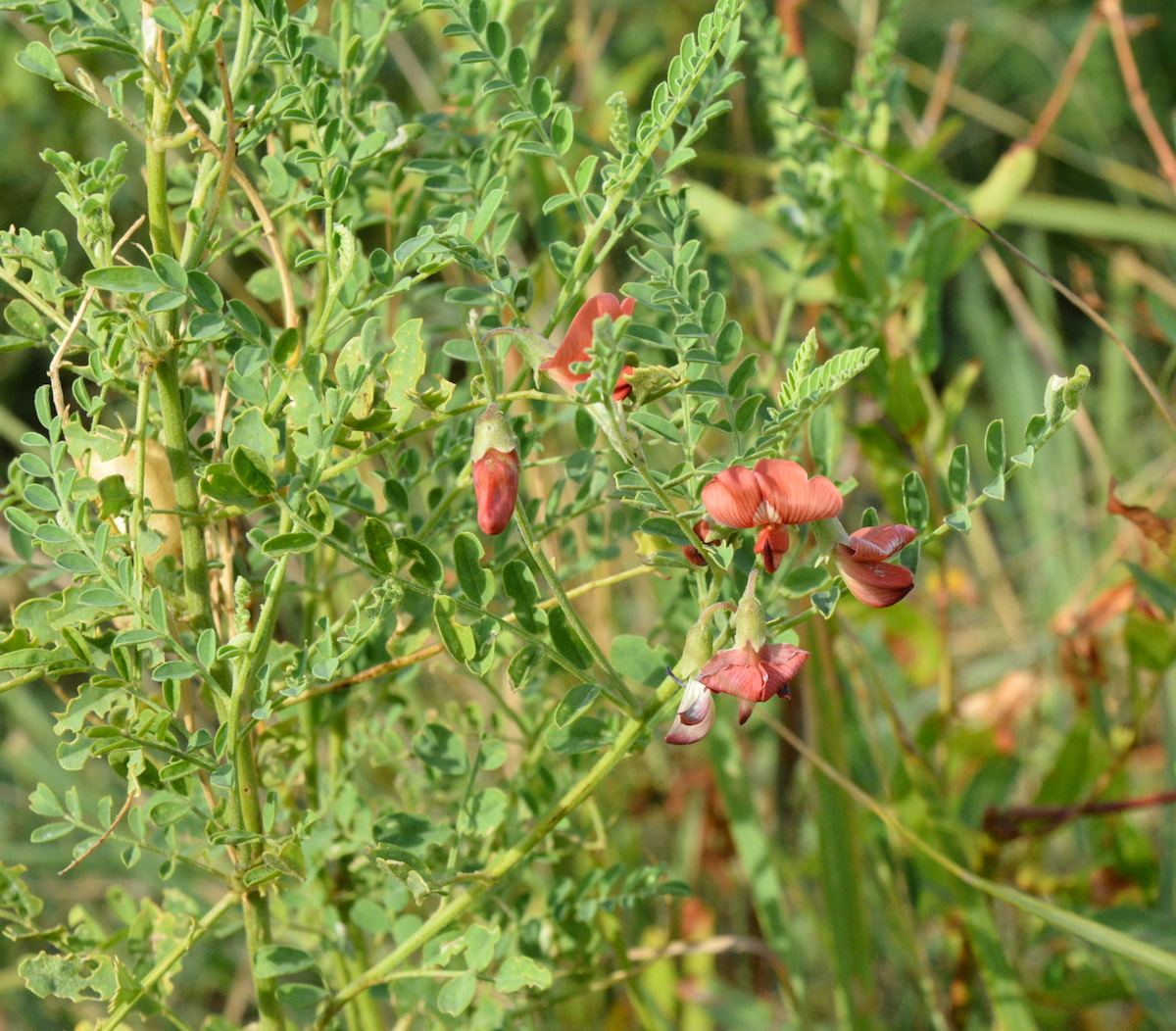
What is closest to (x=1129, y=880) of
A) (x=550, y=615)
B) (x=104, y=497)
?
(x=550, y=615)

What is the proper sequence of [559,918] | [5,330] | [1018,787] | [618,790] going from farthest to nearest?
[1018,787]
[618,790]
[5,330]
[559,918]

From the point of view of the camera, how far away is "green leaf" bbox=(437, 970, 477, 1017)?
1.43 feet

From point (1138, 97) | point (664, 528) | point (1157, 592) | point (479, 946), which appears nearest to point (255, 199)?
point (664, 528)

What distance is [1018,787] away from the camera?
1.27m

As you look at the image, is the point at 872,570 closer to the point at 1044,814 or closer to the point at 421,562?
the point at 421,562

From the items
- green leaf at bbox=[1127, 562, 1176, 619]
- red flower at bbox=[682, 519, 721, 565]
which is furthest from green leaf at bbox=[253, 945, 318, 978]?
green leaf at bbox=[1127, 562, 1176, 619]

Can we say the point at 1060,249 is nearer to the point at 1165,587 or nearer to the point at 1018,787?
the point at 1018,787

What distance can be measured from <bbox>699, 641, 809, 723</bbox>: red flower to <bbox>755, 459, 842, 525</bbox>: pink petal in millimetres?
43

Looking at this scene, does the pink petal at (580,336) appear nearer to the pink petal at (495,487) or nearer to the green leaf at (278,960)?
the pink petal at (495,487)

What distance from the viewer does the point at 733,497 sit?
345 millimetres

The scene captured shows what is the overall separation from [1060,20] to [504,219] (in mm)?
2336

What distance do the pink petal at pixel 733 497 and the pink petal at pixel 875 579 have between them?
0.14 feet

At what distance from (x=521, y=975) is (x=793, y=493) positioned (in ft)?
0.73

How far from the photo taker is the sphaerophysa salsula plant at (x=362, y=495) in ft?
1.22
